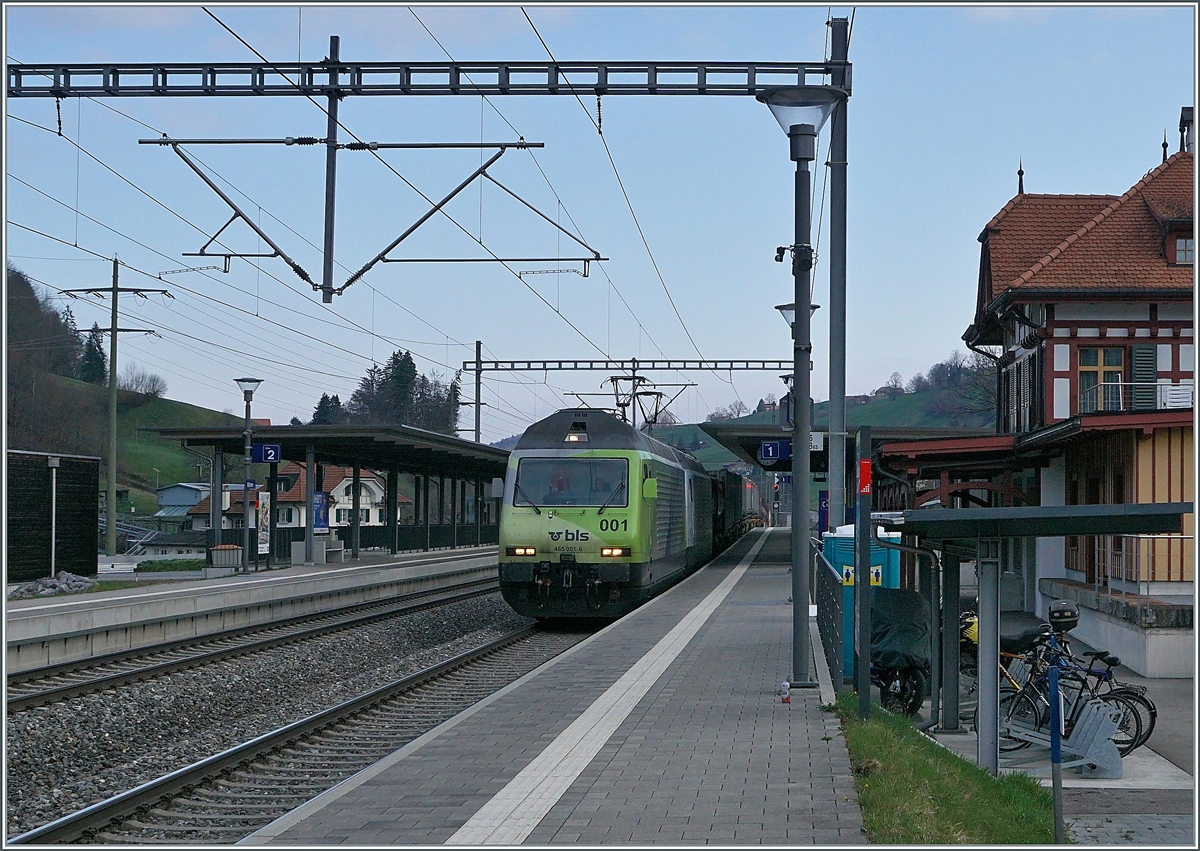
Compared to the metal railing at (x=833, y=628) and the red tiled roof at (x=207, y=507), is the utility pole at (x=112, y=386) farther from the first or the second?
the red tiled roof at (x=207, y=507)

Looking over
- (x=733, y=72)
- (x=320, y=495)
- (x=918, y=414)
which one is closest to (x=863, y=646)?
(x=733, y=72)

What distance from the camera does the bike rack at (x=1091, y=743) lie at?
9.79 m

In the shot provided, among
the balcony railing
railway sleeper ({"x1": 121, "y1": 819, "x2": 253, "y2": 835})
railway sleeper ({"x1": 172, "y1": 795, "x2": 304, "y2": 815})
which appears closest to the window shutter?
the balcony railing

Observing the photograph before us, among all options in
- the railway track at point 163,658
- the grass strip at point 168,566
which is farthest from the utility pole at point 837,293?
the grass strip at point 168,566

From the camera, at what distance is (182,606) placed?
19.0m

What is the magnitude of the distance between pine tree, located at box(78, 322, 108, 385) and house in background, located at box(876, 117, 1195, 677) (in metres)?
75.4

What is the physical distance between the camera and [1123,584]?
17422mm

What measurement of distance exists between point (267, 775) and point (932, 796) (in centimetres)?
484

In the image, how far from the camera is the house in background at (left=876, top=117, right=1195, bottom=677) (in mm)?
20438

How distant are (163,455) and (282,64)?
9221 centimetres

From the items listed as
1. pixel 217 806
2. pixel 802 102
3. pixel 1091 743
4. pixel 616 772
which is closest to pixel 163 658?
pixel 217 806

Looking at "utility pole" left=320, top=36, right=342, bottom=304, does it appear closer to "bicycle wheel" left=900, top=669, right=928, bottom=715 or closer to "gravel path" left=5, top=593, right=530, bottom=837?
"gravel path" left=5, top=593, right=530, bottom=837

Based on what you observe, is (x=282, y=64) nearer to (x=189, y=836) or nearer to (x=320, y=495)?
(x=189, y=836)

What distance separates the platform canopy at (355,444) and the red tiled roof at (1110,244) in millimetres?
14818
